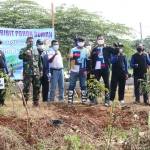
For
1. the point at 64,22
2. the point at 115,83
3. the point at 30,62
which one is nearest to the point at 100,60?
the point at 115,83

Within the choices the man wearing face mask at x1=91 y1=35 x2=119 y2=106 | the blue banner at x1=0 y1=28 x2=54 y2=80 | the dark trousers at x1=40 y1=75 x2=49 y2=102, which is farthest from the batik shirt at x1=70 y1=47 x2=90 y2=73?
the blue banner at x1=0 y1=28 x2=54 y2=80

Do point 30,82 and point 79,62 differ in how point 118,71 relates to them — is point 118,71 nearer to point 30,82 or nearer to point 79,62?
point 79,62

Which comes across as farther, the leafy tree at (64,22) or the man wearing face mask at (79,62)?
the leafy tree at (64,22)

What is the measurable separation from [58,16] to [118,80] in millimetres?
8198

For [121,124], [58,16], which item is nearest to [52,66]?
[121,124]

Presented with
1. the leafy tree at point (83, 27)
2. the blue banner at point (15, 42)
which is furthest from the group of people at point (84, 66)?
the leafy tree at point (83, 27)

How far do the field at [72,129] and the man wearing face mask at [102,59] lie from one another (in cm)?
98

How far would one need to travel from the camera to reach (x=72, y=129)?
515cm

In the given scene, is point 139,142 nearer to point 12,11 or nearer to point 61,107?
point 61,107

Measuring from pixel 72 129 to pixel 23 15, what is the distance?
36.5 feet

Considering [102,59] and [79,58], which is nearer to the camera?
[102,59]

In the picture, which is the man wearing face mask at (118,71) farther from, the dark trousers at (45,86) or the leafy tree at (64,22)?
the leafy tree at (64,22)

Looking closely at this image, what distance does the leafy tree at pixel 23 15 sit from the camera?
1503 cm

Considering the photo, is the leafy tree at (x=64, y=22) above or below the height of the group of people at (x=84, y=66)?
above
